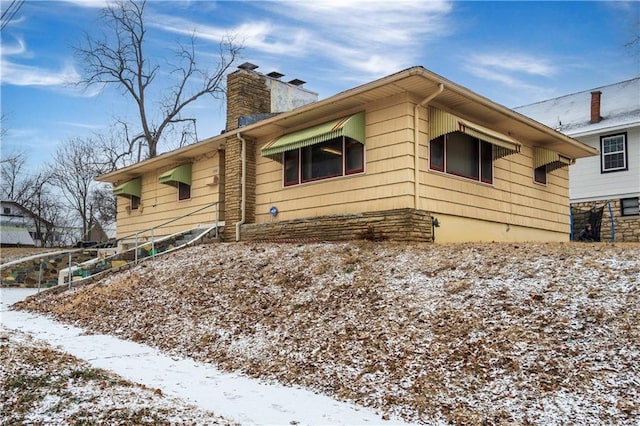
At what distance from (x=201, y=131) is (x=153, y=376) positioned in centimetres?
2618

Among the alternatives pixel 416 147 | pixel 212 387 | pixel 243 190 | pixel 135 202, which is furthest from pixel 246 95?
pixel 212 387

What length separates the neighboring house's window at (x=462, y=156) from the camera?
1048 cm

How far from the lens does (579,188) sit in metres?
19.1

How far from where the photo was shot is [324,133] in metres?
10.2

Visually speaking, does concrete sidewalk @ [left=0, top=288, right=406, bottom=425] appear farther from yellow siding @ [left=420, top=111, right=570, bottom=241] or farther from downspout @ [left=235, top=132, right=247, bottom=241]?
yellow siding @ [left=420, top=111, right=570, bottom=241]

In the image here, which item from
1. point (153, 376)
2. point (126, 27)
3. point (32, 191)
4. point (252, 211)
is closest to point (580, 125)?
point (252, 211)

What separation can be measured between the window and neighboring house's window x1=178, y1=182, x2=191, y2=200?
4.42 metres

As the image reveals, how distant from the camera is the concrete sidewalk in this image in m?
4.25

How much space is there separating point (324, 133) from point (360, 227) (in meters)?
1.99

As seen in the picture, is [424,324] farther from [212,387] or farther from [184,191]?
[184,191]

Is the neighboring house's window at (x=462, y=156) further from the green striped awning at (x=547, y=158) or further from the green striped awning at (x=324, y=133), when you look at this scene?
the green striped awning at (x=547, y=158)

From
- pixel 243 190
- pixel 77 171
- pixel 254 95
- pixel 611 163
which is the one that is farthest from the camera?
pixel 77 171

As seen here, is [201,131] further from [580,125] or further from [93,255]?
[580,125]

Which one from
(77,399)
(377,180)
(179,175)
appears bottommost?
(77,399)
